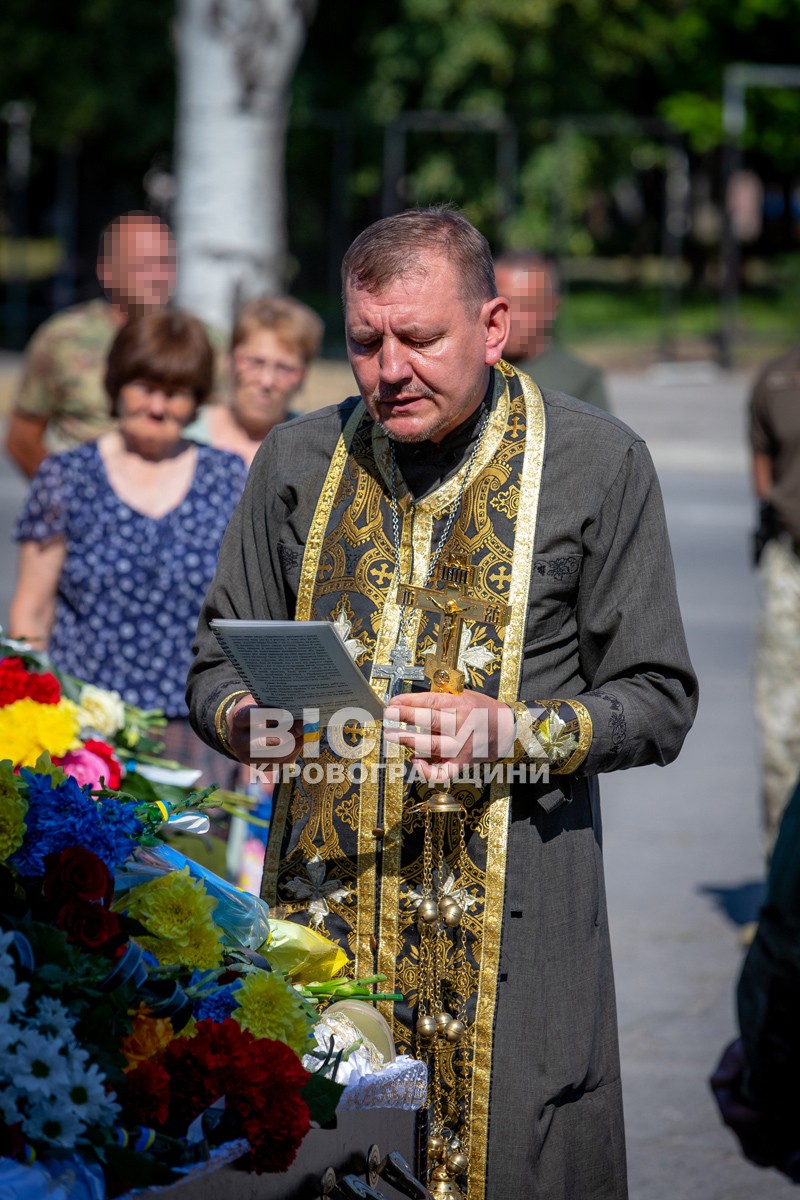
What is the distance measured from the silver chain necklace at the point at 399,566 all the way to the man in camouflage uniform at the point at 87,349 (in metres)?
3.44

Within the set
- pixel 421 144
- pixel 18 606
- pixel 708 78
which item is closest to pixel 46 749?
pixel 18 606

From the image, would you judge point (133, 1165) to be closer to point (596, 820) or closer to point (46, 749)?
point (596, 820)

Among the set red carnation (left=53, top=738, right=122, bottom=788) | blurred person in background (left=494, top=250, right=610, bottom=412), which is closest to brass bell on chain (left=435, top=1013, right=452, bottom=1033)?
red carnation (left=53, top=738, right=122, bottom=788)

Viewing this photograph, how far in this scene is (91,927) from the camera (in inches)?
88.4

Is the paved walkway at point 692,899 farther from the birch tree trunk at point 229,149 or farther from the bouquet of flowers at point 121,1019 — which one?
the birch tree trunk at point 229,149

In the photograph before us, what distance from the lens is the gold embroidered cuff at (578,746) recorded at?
264cm

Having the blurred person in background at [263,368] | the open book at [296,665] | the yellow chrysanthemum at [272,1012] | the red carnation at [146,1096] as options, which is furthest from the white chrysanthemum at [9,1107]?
the blurred person in background at [263,368]

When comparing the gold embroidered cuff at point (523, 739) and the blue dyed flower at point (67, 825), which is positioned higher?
the gold embroidered cuff at point (523, 739)

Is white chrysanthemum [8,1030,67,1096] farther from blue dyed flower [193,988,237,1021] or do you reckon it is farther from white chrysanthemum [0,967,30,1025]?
blue dyed flower [193,988,237,1021]

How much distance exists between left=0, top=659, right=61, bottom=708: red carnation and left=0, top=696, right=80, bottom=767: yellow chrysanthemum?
1.0 inches

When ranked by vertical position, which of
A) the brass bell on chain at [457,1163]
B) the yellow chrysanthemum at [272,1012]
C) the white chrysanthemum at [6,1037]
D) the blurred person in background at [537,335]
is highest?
the blurred person in background at [537,335]

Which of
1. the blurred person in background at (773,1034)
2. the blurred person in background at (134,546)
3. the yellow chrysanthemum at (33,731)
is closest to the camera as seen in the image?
the yellow chrysanthemum at (33,731)

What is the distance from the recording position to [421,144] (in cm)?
2505

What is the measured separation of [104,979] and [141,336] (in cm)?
315
